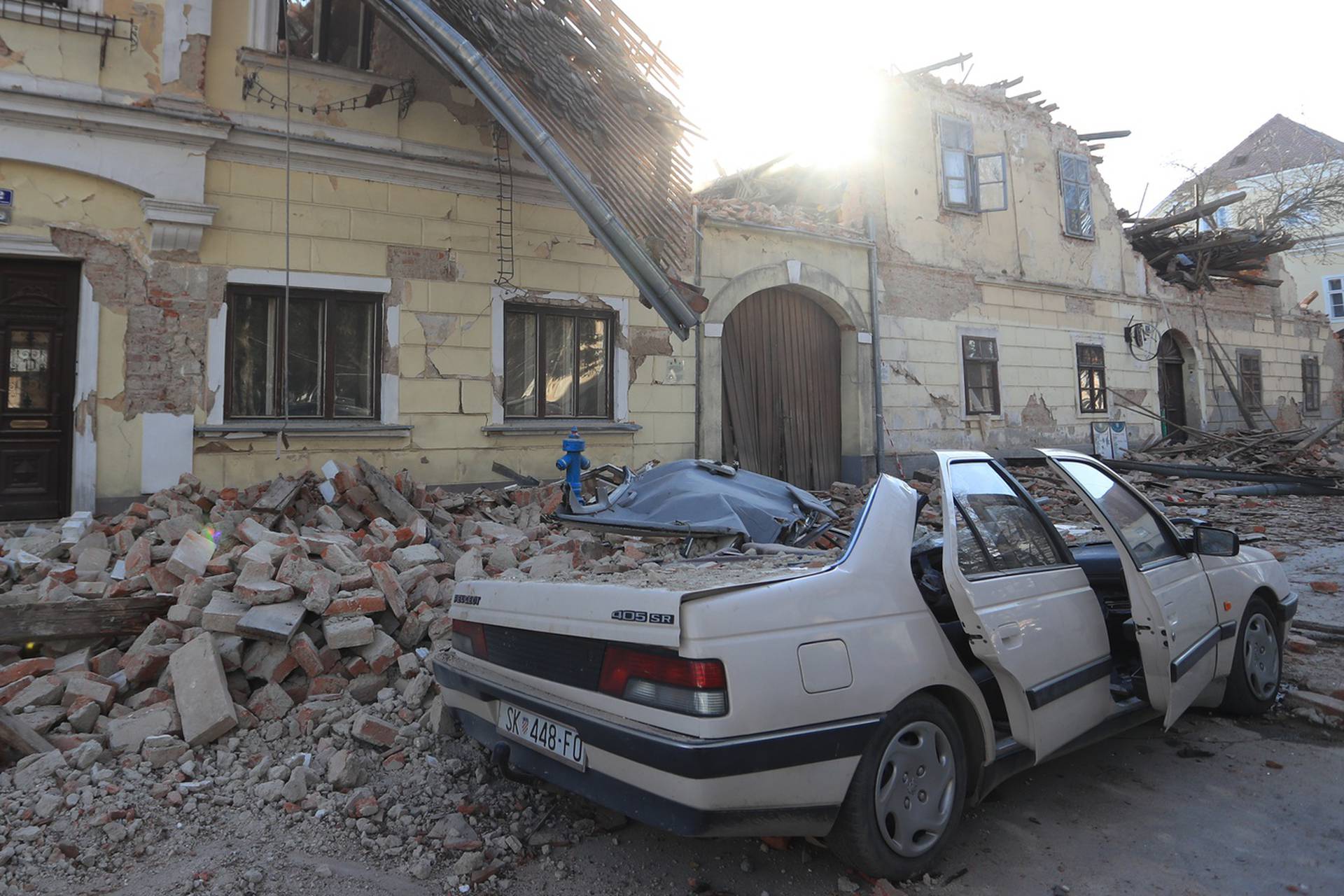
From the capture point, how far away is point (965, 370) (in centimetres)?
1280

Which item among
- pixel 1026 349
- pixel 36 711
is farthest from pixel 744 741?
pixel 1026 349

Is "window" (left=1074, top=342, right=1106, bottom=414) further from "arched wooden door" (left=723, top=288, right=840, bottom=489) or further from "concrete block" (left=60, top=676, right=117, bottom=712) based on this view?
"concrete block" (left=60, top=676, right=117, bottom=712)

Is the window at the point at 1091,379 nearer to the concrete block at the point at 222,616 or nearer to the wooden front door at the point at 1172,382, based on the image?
the wooden front door at the point at 1172,382

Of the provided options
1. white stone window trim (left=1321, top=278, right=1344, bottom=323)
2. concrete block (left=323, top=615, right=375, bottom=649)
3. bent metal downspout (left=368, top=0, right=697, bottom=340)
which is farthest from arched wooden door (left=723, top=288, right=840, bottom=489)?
white stone window trim (left=1321, top=278, right=1344, bottom=323)

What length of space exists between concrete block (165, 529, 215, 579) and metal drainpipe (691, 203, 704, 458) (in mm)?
5718

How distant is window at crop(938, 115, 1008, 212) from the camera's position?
13.0 metres

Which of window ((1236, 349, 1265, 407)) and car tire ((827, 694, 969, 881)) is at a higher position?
window ((1236, 349, 1265, 407))

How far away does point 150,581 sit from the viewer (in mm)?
4445

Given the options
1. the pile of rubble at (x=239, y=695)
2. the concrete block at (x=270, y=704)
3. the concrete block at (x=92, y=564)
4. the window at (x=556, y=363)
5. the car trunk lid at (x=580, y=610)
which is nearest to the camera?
the car trunk lid at (x=580, y=610)

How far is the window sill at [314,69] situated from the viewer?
7230 millimetres

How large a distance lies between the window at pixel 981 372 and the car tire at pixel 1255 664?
29.7ft

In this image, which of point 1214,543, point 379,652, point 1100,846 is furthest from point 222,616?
point 1214,543

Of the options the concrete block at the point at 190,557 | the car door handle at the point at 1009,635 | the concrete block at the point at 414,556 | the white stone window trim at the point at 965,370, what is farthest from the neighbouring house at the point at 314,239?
the white stone window trim at the point at 965,370

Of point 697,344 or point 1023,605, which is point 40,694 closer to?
point 1023,605
